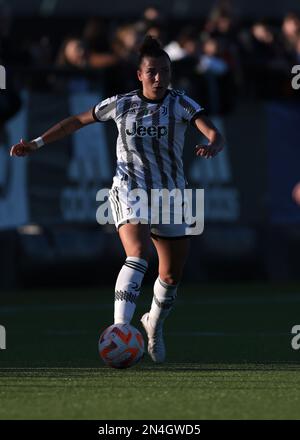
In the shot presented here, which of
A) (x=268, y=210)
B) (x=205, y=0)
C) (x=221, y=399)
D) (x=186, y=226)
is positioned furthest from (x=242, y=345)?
(x=205, y=0)

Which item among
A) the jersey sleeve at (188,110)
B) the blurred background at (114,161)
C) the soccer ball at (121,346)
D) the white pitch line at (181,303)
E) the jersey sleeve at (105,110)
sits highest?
the blurred background at (114,161)

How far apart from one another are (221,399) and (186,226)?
7.36 feet

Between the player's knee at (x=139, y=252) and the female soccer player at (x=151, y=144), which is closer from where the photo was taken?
the player's knee at (x=139, y=252)

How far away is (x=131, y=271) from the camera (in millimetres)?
9711

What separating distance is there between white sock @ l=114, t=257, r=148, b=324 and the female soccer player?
9 cm

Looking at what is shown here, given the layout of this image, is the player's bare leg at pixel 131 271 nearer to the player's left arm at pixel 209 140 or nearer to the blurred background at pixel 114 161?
the player's left arm at pixel 209 140

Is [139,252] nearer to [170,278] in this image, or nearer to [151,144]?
[170,278]

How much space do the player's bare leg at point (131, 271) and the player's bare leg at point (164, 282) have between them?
0.36m

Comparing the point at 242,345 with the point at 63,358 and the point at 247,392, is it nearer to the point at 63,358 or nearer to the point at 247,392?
the point at 63,358

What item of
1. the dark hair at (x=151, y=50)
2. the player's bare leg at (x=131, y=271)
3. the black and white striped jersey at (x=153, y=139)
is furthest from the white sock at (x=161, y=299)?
the dark hair at (x=151, y=50)

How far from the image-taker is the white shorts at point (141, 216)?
32.5ft

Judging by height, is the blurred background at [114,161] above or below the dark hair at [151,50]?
above

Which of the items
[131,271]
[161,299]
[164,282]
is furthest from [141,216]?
[161,299]

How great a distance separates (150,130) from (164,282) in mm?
1086
